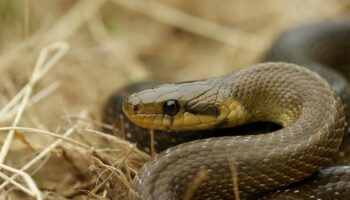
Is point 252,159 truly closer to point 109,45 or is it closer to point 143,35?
point 109,45

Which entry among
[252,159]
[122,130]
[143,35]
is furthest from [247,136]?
[143,35]

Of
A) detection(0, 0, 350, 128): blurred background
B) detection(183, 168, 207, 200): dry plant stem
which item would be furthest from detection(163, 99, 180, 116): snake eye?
detection(0, 0, 350, 128): blurred background

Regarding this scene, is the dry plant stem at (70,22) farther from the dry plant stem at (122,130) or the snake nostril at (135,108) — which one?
the snake nostril at (135,108)

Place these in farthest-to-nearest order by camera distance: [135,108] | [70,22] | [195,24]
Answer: [195,24]
[70,22]
[135,108]

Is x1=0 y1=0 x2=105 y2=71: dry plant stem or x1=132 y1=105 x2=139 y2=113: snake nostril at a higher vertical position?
x1=0 y1=0 x2=105 y2=71: dry plant stem

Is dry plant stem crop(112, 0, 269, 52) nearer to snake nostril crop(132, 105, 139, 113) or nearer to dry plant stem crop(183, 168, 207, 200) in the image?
snake nostril crop(132, 105, 139, 113)

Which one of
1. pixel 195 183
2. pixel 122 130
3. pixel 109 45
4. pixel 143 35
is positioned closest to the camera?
pixel 195 183
